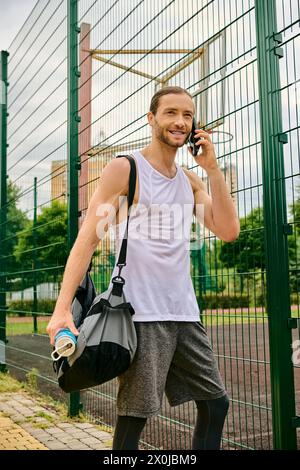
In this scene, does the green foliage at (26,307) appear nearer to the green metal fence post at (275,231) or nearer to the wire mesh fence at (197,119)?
the wire mesh fence at (197,119)

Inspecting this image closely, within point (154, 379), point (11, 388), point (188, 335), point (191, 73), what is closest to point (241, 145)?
point (191, 73)

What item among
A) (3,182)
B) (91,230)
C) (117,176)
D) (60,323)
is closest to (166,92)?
(117,176)

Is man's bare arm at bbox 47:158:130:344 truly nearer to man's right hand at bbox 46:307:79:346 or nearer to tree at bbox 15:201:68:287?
man's right hand at bbox 46:307:79:346

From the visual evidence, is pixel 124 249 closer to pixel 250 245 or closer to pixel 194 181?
pixel 194 181

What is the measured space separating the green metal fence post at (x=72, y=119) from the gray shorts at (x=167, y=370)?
278cm

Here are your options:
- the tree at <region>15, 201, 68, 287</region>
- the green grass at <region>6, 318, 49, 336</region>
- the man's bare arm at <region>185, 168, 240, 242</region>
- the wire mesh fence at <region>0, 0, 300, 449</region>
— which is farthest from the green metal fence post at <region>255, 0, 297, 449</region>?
the green grass at <region>6, 318, 49, 336</region>

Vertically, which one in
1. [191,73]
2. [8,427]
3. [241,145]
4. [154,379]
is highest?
[191,73]

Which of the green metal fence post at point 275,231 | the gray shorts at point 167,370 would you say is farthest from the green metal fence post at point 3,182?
the gray shorts at point 167,370

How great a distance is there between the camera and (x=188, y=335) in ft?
8.01

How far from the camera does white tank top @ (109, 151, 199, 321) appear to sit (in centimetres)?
236

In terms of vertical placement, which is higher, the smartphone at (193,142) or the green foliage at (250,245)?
the smartphone at (193,142)

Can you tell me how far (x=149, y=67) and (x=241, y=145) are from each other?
1117mm

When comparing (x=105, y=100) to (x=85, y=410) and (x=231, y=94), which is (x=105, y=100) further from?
(x=85, y=410)

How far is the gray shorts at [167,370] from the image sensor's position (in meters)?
2.25
